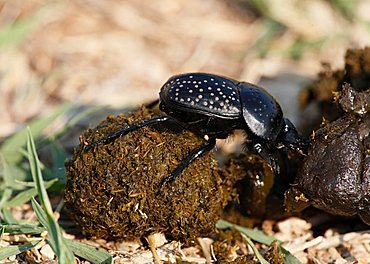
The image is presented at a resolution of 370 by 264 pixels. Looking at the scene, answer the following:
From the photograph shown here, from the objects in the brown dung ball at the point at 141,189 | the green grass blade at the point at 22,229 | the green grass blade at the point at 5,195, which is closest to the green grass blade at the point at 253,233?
the brown dung ball at the point at 141,189

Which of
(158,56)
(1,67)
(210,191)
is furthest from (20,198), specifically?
(158,56)

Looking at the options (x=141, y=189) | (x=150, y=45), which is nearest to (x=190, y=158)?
(x=141, y=189)

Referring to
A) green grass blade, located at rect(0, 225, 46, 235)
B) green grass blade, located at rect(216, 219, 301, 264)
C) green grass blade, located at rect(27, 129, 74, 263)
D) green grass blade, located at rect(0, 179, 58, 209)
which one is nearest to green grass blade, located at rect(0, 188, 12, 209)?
green grass blade, located at rect(0, 179, 58, 209)

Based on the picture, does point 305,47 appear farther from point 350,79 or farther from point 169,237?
point 169,237

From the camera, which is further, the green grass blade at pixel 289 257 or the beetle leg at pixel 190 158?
the green grass blade at pixel 289 257

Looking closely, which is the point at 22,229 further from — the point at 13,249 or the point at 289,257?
the point at 289,257

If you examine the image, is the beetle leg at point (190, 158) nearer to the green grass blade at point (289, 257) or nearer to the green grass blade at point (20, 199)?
the green grass blade at point (289, 257)
